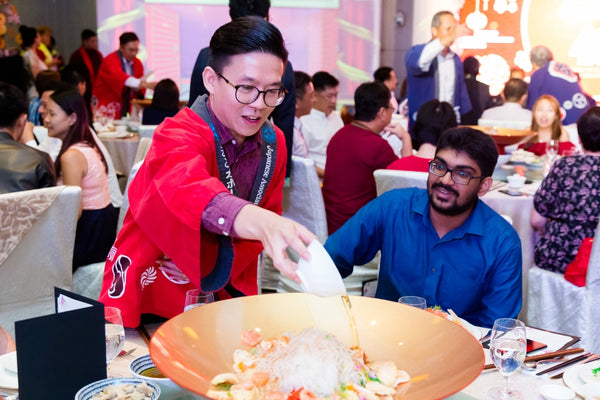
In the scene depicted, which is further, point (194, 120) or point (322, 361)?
point (194, 120)

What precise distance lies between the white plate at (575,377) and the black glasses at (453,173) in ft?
2.63

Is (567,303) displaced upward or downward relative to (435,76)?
downward

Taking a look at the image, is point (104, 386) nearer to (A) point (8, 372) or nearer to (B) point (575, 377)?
(A) point (8, 372)

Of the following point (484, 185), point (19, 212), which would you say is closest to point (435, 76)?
point (484, 185)

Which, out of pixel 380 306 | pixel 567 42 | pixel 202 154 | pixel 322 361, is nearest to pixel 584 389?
pixel 380 306

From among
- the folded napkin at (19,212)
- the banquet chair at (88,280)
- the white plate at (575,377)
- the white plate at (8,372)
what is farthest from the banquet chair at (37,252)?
the white plate at (575,377)

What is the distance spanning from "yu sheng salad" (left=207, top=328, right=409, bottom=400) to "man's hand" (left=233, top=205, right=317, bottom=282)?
0.41ft

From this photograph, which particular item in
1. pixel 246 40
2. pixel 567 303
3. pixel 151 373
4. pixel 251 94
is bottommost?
pixel 567 303

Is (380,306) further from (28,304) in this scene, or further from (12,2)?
(12,2)

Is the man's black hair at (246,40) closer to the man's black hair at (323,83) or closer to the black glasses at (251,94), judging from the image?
the black glasses at (251,94)

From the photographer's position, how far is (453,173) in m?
2.14

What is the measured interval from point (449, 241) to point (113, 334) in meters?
1.18

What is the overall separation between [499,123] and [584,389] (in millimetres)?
4807

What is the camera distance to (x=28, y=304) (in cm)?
263
